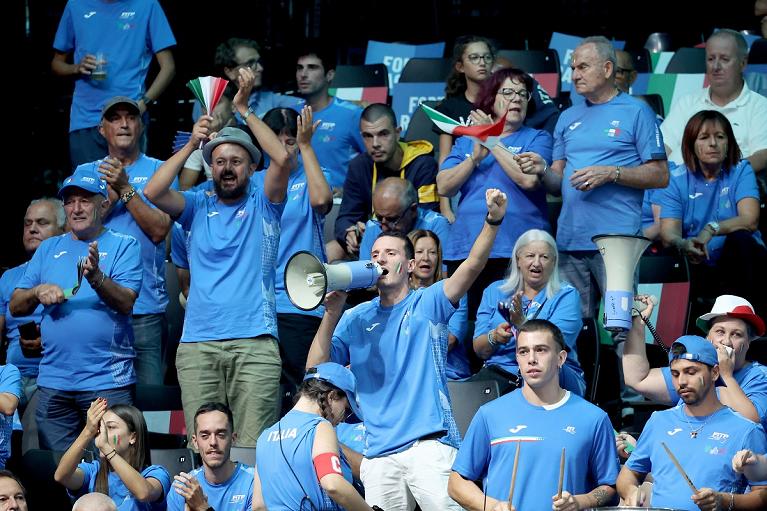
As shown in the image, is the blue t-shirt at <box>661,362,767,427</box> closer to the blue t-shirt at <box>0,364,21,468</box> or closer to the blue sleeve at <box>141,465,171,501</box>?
the blue sleeve at <box>141,465,171,501</box>

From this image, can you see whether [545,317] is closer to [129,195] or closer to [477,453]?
[477,453]

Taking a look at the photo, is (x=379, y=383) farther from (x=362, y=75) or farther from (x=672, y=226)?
(x=362, y=75)

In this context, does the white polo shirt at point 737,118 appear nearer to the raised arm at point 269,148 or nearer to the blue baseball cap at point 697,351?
the raised arm at point 269,148

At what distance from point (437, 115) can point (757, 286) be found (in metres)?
2.80

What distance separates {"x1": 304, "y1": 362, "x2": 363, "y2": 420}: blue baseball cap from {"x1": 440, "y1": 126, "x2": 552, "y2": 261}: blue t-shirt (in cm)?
257

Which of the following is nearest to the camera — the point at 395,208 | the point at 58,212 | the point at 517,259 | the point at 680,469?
the point at 680,469

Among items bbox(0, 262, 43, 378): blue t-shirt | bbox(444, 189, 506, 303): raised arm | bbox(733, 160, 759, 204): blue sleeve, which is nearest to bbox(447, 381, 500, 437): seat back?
bbox(444, 189, 506, 303): raised arm

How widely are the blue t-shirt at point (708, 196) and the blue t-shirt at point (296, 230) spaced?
2492 millimetres

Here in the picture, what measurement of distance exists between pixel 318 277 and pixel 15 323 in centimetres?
379

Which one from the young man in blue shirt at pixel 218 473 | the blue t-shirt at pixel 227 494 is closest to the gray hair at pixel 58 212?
the young man in blue shirt at pixel 218 473

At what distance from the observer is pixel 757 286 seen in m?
10.0

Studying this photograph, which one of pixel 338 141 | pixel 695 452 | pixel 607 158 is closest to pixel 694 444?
pixel 695 452

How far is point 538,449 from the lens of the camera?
6734 mm

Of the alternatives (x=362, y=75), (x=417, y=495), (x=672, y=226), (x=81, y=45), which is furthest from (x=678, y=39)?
(x=417, y=495)
